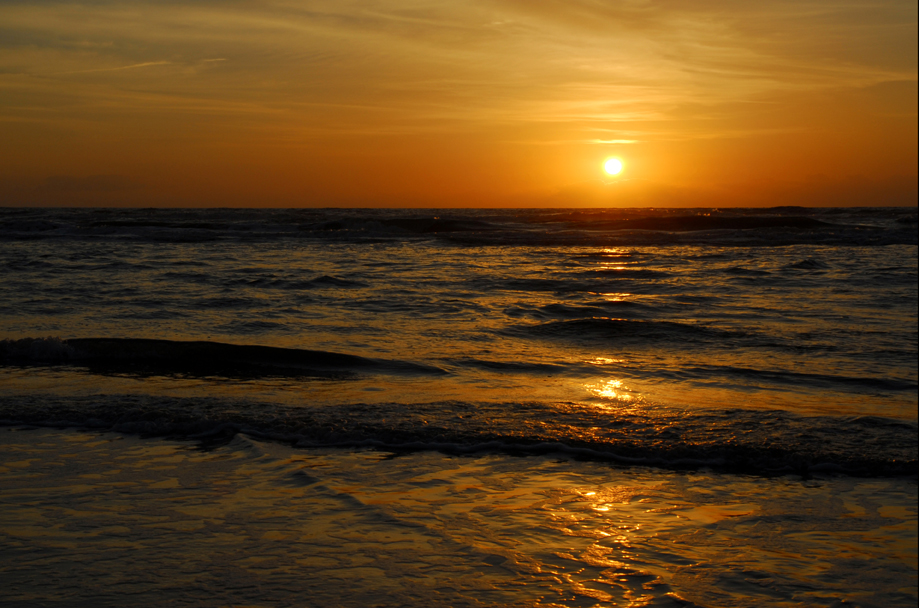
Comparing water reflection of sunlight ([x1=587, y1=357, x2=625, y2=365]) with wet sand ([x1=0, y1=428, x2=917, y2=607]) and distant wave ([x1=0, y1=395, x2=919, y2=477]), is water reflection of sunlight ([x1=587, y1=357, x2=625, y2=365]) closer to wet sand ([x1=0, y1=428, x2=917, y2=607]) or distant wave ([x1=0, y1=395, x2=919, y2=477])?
distant wave ([x1=0, y1=395, x2=919, y2=477])

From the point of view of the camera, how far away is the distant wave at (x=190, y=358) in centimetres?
595

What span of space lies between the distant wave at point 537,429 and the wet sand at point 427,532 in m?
0.19

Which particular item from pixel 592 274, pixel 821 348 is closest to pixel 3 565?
pixel 821 348

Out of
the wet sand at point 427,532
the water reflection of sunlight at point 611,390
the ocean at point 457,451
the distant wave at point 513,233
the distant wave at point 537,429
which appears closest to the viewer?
the wet sand at point 427,532

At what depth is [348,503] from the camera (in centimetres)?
320

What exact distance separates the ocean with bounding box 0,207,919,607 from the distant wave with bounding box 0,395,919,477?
2 cm

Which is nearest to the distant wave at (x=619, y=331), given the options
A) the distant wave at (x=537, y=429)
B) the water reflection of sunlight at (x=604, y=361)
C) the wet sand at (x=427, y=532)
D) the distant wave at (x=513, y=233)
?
the water reflection of sunlight at (x=604, y=361)

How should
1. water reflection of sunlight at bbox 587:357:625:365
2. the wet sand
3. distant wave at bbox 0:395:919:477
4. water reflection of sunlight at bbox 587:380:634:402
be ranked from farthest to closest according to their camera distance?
water reflection of sunlight at bbox 587:357:625:365 → water reflection of sunlight at bbox 587:380:634:402 → distant wave at bbox 0:395:919:477 → the wet sand

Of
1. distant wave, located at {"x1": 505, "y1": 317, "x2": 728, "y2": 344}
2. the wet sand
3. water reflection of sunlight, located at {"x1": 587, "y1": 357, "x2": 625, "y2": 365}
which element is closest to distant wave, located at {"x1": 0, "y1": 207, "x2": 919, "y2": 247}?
distant wave, located at {"x1": 505, "y1": 317, "x2": 728, "y2": 344}

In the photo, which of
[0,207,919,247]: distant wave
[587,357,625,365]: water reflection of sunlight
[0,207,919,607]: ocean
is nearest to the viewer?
[0,207,919,607]: ocean

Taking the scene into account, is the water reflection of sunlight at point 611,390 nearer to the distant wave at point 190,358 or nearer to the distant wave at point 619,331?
the distant wave at point 190,358

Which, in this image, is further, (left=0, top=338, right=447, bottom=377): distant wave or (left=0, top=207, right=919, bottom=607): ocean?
(left=0, top=338, right=447, bottom=377): distant wave

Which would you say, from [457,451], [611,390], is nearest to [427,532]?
[457,451]

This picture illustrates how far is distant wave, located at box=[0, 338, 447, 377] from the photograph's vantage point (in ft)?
19.5
